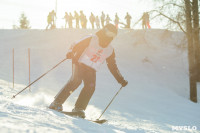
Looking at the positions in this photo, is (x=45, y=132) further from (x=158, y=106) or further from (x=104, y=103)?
(x=158, y=106)

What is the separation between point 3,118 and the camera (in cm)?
208

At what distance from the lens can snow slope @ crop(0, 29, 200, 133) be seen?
18.5ft

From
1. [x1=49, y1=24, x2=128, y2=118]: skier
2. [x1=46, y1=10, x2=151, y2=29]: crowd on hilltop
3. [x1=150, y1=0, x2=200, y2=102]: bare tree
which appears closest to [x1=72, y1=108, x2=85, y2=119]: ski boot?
[x1=49, y1=24, x2=128, y2=118]: skier

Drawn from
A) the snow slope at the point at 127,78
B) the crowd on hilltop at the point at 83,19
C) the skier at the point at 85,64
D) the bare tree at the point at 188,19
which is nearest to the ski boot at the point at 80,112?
the skier at the point at 85,64

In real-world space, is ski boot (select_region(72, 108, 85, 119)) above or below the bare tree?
below

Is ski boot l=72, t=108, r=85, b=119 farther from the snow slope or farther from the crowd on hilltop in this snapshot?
the crowd on hilltop

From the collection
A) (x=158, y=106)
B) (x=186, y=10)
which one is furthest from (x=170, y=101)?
(x=186, y=10)

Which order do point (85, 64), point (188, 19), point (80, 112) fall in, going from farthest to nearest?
1. point (188, 19)
2. point (85, 64)
3. point (80, 112)

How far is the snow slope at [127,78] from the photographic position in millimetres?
5652

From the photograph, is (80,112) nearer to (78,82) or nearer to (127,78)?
(78,82)

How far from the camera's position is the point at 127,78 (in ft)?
41.9

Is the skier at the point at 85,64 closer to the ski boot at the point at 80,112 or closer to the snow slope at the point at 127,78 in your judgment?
the ski boot at the point at 80,112

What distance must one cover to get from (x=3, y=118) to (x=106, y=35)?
243 cm

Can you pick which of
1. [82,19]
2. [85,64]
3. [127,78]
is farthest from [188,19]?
[82,19]
